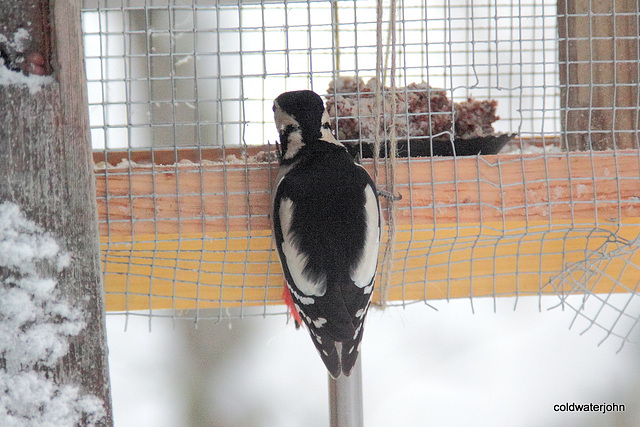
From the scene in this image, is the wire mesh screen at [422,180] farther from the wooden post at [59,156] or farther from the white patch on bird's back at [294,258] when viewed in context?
the wooden post at [59,156]

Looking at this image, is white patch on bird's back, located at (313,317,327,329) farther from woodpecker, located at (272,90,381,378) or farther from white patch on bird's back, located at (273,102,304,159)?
white patch on bird's back, located at (273,102,304,159)

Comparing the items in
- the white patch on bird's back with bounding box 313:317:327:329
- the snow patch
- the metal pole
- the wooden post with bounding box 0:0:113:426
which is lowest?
the metal pole

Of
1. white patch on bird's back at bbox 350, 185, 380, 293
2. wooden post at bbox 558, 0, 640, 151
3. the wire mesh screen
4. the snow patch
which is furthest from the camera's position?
wooden post at bbox 558, 0, 640, 151

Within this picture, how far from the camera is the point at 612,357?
3.65m

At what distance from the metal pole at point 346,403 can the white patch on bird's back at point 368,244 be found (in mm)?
278

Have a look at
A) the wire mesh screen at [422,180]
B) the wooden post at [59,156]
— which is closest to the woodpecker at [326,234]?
the wire mesh screen at [422,180]

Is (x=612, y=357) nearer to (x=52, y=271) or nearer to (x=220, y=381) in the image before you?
(x=220, y=381)

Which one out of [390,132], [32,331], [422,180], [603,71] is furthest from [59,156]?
[603,71]

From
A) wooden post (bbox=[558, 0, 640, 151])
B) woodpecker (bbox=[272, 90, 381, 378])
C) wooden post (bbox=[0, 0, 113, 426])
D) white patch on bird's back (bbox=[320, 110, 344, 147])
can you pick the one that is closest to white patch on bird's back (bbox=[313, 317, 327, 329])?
woodpecker (bbox=[272, 90, 381, 378])

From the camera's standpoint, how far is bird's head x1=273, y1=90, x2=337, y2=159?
127 cm

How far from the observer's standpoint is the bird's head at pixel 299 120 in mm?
1267

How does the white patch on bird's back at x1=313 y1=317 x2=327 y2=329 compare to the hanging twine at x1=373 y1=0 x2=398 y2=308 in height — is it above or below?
below

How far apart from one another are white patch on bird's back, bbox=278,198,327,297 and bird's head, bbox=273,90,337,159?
4.2 inches

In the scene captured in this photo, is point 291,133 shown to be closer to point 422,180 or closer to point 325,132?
point 325,132
